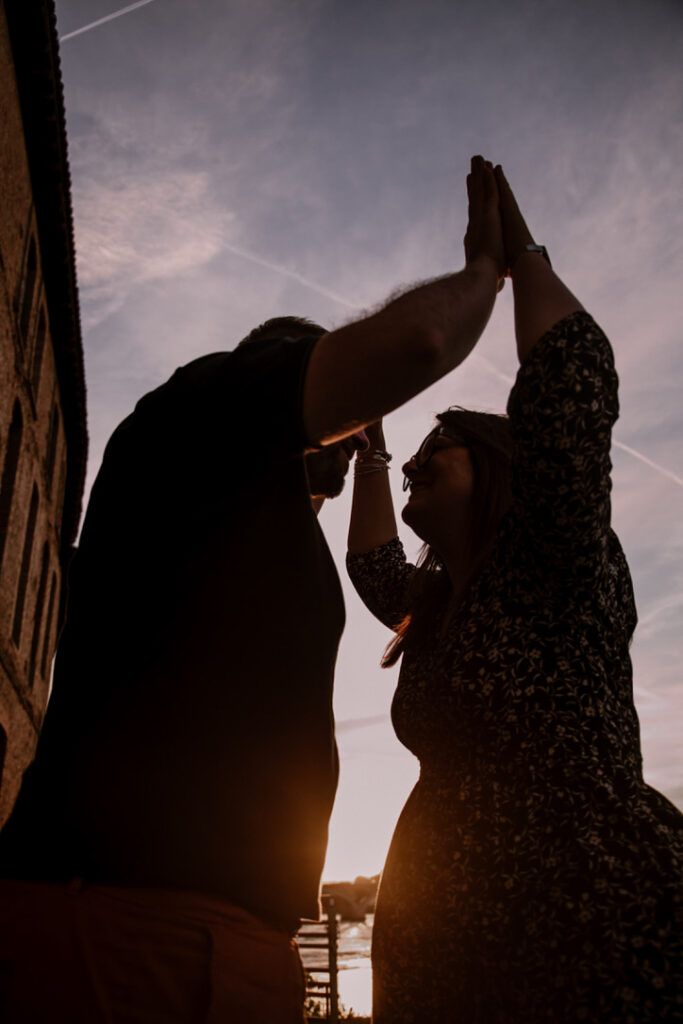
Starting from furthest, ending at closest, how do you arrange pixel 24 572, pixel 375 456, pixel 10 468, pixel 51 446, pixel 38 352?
1. pixel 51 446
2. pixel 38 352
3. pixel 24 572
4. pixel 10 468
5. pixel 375 456

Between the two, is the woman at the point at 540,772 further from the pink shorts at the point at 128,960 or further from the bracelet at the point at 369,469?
the bracelet at the point at 369,469

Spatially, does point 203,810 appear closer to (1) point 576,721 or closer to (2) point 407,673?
(1) point 576,721

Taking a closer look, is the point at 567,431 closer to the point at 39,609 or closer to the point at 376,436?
the point at 376,436

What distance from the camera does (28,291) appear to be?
13.0 metres

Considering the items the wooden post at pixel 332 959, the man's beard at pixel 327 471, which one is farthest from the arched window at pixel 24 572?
the man's beard at pixel 327 471

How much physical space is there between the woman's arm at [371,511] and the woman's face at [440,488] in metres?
0.43

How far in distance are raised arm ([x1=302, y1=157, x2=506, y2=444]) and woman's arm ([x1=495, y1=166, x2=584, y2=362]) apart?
1.45 ft

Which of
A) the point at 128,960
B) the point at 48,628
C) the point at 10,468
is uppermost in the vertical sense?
the point at 10,468

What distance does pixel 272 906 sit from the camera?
1.17m

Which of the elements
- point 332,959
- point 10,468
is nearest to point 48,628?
point 10,468

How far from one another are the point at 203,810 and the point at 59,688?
33cm

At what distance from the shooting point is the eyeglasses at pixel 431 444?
2496mm

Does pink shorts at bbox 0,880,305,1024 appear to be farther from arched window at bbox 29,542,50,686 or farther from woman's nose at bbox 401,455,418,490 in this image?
arched window at bbox 29,542,50,686

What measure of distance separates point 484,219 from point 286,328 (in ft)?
2.01
